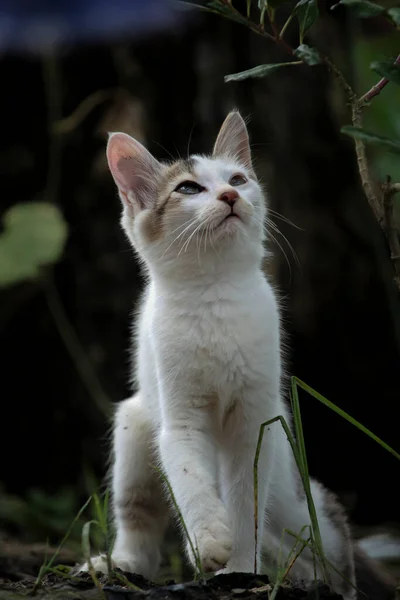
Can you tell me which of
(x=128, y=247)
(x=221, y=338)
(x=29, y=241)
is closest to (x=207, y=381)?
(x=221, y=338)

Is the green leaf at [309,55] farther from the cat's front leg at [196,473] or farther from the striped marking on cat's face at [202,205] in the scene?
the cat's front leg at [196,473]

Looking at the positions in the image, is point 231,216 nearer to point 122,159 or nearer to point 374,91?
point 122,159

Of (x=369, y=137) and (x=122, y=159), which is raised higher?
(x=122, y=159)

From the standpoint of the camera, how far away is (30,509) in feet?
13.8

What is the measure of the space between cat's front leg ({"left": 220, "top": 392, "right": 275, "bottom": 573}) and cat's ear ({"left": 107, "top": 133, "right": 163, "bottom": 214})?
0.78m

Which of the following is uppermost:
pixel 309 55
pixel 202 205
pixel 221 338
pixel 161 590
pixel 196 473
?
pixel 309 55

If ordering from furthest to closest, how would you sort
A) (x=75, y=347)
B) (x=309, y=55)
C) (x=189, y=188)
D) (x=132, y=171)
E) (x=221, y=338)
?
(x=75, y=347)
(x=132, y=171)
(x=189, y=188)
(x=221, y=338)
(x=309, y=55)

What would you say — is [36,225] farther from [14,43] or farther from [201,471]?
[201,471]

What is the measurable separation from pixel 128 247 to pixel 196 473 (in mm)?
2796

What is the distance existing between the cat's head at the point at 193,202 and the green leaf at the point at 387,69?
78 centimetres

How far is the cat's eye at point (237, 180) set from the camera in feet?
8.45

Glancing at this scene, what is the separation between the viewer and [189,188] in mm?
2531

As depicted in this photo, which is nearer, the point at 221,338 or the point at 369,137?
the point at 369,137

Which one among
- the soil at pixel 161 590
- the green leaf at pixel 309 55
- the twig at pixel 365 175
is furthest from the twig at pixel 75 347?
the green leaf at pixel 309 55
